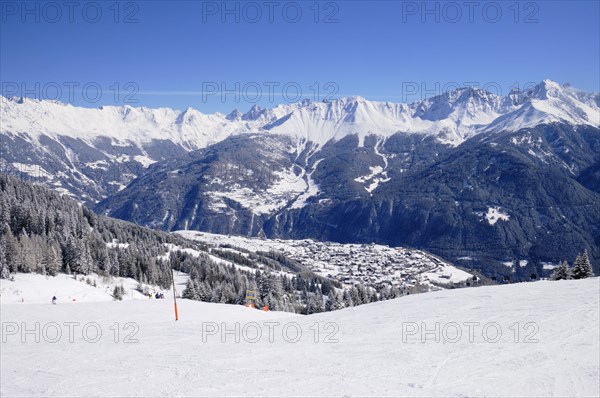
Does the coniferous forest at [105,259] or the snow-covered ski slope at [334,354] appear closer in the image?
the snow-covered ski slope at [334,354]

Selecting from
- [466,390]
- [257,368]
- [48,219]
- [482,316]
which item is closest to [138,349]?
[257,368]

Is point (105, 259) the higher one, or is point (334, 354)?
point (105, 259)

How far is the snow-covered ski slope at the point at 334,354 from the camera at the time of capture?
1429cm

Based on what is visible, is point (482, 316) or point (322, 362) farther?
point (482, 316)

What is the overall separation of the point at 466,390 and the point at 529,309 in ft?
43.3

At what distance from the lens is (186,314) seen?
93.2 ft

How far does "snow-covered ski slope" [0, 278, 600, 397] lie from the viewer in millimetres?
14289

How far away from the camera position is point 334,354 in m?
18.1

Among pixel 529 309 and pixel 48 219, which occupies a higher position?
pixel 48 219

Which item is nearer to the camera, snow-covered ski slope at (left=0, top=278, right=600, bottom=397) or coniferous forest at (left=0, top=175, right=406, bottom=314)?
snow-covered ski slope at (left=0, top=278, right=600, bottom=397)

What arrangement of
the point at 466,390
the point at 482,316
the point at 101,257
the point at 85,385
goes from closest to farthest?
the point at 466,390 → the point at 85,385 → the point at 482,316 → the point at 101,257

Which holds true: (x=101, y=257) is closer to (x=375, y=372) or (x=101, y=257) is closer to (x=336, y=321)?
(x=336, y=321)

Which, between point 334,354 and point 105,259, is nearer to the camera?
point 334,354

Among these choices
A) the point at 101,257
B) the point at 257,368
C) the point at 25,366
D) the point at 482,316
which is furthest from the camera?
the point at 101,257
